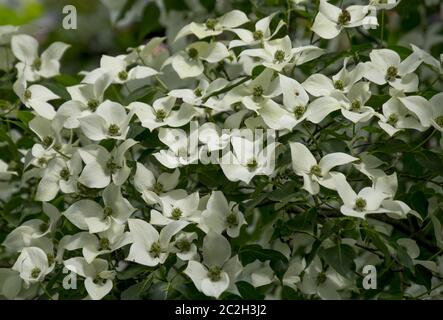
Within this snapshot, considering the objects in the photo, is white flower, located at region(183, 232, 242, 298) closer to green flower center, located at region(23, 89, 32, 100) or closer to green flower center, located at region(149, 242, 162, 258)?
green flower center, located at region(149, 242, 162, 258)

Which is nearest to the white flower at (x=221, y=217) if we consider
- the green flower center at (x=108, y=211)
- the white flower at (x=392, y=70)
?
the green flower center at (x=108, y=211)

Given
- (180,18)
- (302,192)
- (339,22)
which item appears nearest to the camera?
(302,192)

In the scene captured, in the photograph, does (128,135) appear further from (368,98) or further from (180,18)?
(180,18)

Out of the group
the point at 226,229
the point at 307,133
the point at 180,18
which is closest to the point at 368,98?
the point at 307,133

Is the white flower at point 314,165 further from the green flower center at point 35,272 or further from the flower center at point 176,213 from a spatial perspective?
the green flower center at point 35,272

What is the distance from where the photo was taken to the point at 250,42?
0.99 m

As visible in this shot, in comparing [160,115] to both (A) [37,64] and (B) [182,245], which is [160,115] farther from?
(A) [37,64]

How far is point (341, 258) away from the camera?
0.87 meters

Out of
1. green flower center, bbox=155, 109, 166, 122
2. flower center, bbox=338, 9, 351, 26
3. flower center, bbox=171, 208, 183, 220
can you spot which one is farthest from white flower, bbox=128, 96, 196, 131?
flower center, bbox=338, 9, 351, 26

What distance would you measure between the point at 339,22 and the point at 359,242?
0.27m

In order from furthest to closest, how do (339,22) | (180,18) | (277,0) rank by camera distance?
(180,18) → (277,0) → (339,22)

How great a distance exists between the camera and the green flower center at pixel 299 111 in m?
0.89

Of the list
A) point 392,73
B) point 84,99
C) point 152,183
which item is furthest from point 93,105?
point 392,73

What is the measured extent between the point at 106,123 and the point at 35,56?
0.28 metres
